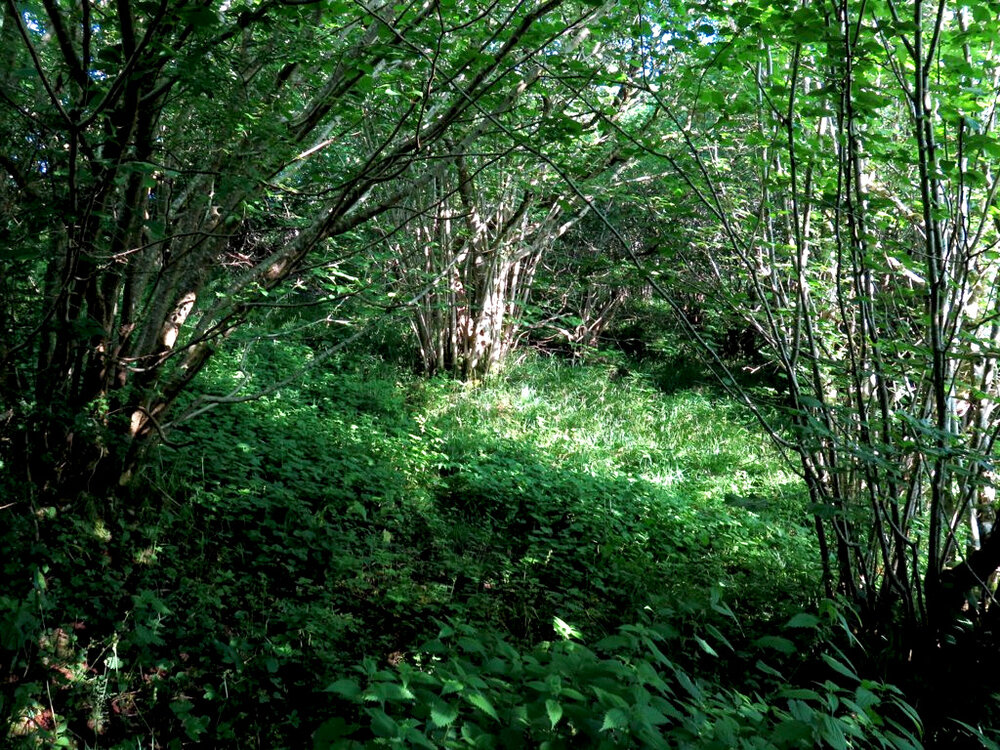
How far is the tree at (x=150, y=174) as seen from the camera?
2.28 m

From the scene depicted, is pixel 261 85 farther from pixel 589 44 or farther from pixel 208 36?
pixel 589 44

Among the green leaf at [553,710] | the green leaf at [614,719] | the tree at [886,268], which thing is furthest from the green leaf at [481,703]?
the tree at [886,268]

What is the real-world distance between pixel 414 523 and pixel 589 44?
4113 mm

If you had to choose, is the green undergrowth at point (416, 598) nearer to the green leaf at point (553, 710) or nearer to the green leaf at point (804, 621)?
the green leaf at point (553, 710)

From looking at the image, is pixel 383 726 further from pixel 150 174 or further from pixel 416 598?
pixel 150 174

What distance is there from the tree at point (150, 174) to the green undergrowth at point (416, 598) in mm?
448

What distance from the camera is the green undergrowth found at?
182 cm

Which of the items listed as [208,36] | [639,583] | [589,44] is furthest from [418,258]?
[208,36]

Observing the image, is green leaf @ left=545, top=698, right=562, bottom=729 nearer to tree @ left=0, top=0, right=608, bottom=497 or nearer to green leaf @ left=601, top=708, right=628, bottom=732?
green leaf @ left=601, top=708, right=628, bottom=732

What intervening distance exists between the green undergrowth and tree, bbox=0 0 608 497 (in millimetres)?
448

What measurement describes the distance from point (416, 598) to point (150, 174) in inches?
82.9

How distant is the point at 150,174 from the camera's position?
8.61 ft

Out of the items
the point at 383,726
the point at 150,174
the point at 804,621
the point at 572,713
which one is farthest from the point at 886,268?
the point at 150,174

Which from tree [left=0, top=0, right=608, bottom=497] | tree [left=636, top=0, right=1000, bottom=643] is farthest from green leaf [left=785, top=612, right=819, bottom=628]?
tree [left=0, top=0, right=608, bottom=497]
